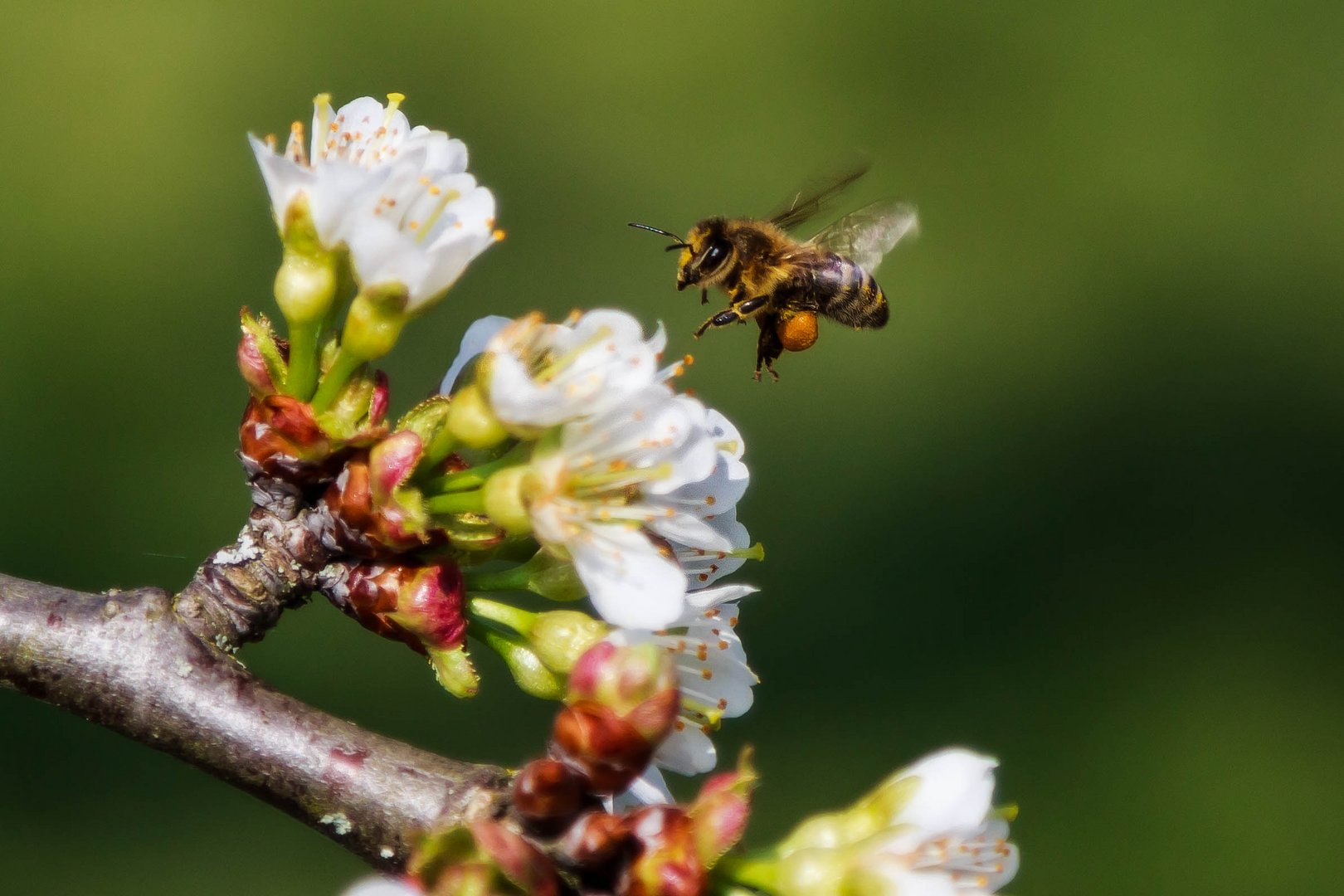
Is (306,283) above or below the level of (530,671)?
above

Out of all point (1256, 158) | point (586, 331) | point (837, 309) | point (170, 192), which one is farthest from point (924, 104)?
point (586, 331)

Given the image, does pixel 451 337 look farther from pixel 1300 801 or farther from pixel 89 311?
pixel 1300 801

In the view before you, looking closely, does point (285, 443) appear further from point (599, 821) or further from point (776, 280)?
point (776, 280)

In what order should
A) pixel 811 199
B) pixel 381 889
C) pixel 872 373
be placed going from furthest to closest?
pixel 872 373
pixel 811 199
pixel 381 889

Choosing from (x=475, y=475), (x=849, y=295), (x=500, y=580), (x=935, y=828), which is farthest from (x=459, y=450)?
(x=849, y=295)

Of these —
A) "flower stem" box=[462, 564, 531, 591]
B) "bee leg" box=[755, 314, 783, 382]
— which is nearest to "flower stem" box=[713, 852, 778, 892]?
"flower stem" box=[462, 564, 531, 591]

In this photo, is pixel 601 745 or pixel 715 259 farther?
pixel 715 259

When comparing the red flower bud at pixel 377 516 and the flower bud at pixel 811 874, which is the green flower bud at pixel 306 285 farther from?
the flower bud at pixel 811 874

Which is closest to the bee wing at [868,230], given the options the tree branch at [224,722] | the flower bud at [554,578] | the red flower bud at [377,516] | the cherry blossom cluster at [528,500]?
the cherry blossom cluster at [528,500]
